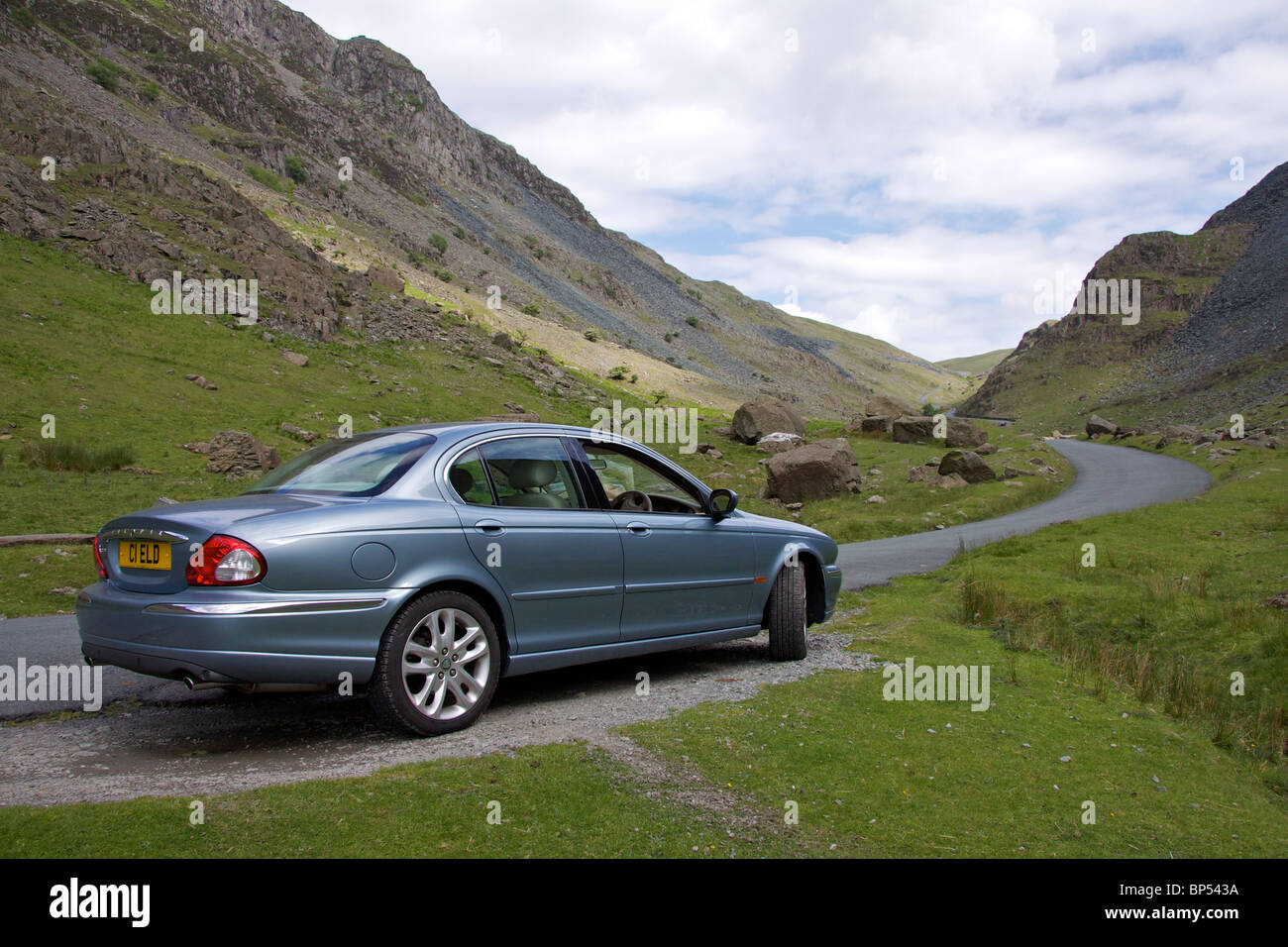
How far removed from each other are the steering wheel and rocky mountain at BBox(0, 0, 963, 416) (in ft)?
96.6

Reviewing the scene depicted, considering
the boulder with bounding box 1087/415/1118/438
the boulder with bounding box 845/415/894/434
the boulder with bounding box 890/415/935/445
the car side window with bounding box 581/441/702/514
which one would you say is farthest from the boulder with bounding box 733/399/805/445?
the boulder with bounding box 1087/415/1118/438

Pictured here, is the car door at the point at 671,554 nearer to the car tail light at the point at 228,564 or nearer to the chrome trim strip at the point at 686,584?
the chrome trim strip at the point at 686,584

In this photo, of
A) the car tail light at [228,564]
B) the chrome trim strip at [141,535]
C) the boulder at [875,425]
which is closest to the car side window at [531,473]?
the car tail light at [228,564]

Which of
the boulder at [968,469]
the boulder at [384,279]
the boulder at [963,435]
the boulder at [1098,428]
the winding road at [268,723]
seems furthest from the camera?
the boulder at [1098,428]

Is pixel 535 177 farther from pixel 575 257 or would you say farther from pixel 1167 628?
pixel 1167 628

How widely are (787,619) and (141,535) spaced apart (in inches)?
185

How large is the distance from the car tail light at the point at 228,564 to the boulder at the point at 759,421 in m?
32.2

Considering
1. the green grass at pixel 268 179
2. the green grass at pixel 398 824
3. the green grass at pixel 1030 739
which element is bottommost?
the green grass at pixel 1030 739

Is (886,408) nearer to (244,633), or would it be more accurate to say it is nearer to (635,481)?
(635,481)

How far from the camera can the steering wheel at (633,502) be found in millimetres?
6519

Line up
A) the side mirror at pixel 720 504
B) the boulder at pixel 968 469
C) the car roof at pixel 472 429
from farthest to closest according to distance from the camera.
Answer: the boulder at pixel 968 469, the side mirror at pixel 720 504, the car roof at pixel 472 429
